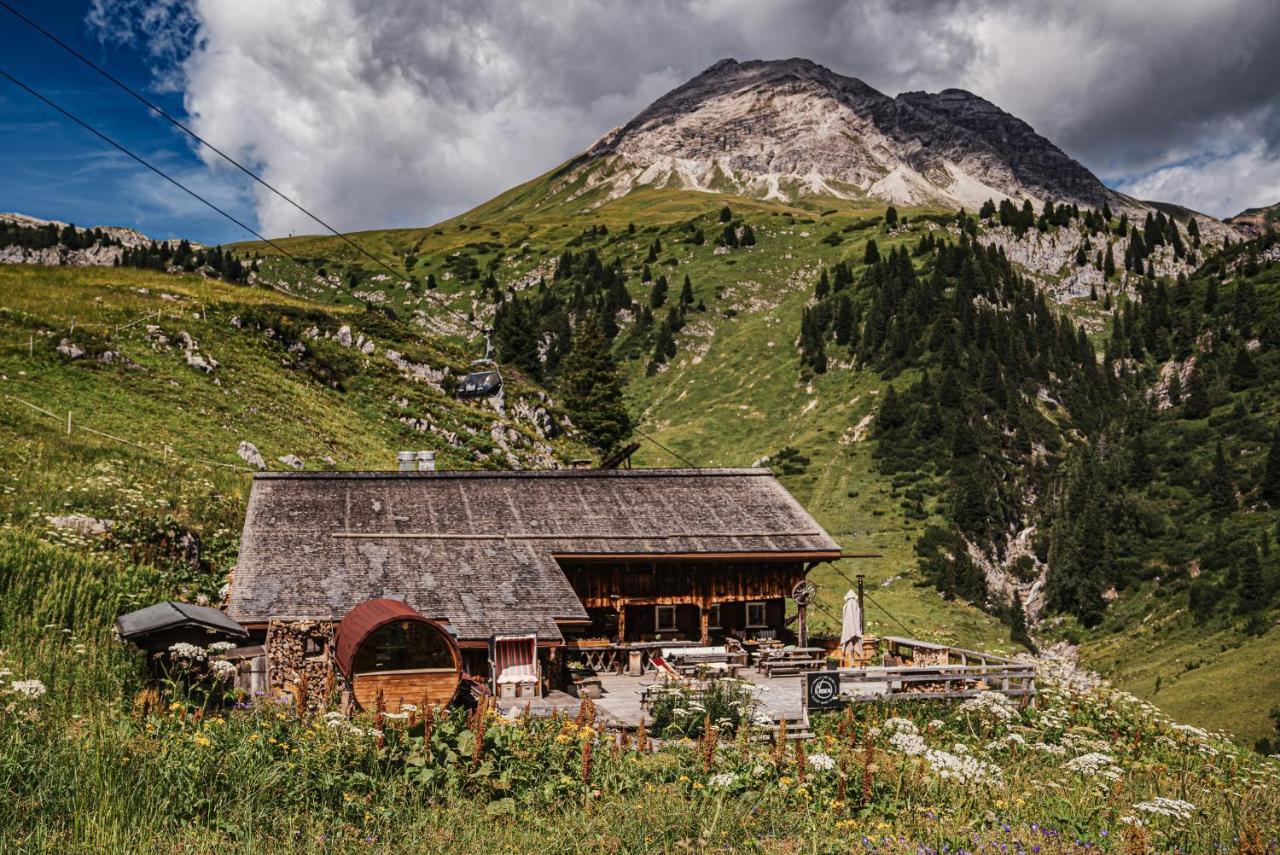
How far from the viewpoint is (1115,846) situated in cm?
921

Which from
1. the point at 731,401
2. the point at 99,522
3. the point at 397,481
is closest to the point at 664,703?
the point at 397,481

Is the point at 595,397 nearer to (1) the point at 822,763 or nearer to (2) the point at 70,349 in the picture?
(2) the point at 70,349

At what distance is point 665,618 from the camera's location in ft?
102

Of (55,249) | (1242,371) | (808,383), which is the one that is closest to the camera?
(1242,371)

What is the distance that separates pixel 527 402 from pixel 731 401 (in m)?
52.6

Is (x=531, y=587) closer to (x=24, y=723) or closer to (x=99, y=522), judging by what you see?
(x=99, y=522)

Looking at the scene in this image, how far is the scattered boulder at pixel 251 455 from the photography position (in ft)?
129

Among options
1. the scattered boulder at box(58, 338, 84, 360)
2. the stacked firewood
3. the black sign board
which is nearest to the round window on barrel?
the stacked firewood

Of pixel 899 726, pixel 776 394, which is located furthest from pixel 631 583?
pixel 776 394

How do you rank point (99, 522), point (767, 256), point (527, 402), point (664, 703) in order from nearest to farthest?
point (664, 703)
point (99, 522)
point (527, 402)
point (767, 256)

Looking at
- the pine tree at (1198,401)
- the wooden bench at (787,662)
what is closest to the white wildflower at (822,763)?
the wooden bench at (787,662)

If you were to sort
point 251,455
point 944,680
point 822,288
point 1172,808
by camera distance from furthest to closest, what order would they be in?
point 822,288, point 251,455, point 944,680, point 1172,808

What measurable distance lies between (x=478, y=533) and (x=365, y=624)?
10283mm

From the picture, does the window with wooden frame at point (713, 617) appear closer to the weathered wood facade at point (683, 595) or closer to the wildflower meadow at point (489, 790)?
the weathered wood facade at point (683, 595)
